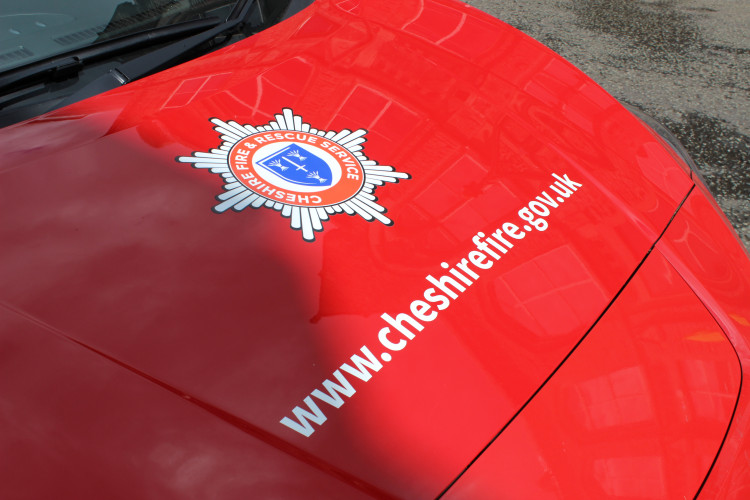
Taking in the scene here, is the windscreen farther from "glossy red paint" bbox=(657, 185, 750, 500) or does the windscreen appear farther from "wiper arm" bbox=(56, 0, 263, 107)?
"glossy red paint" bbox=(657, 185, 750, 500)

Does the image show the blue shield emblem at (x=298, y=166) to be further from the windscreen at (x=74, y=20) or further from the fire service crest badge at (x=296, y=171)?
the windscreen at (x=74, y=20)

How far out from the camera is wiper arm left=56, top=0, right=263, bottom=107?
144cm

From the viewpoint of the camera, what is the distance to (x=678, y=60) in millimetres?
4691

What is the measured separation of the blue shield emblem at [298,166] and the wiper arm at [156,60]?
0.43 meters

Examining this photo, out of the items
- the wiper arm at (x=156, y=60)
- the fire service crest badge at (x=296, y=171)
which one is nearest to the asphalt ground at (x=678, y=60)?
the fire service crest badge at (x=296, y=171)

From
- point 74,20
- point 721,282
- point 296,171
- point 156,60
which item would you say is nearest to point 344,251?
point 296,171

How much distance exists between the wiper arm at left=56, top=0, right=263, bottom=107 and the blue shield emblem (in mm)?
431

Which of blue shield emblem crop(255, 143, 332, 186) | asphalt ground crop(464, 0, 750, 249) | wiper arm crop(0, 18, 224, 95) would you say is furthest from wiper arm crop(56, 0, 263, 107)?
asphalt ground crop(464, 0, 750, 249)

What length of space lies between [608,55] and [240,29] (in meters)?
3.63

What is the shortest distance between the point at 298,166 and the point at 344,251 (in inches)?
11.0

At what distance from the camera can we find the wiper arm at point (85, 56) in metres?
1.40

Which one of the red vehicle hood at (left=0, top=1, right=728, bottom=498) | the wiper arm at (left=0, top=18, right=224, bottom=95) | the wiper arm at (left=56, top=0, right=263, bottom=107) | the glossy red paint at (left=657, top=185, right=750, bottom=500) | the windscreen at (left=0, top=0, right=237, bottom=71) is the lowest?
the glossy red paint at (left=657, top=185, right=750, bottom=500)

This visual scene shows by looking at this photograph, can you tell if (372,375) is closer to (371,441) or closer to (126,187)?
(371,441)

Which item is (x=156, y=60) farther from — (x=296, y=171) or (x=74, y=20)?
(x=296, y=171)
